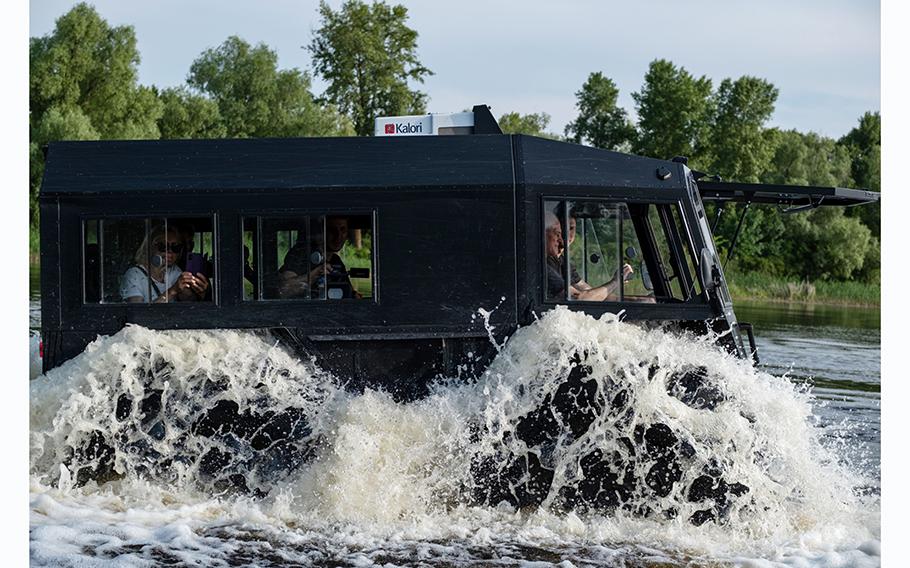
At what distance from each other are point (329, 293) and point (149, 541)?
2.03 metres

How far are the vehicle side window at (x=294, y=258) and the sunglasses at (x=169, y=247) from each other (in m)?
0.49

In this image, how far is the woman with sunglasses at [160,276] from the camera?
841 cm

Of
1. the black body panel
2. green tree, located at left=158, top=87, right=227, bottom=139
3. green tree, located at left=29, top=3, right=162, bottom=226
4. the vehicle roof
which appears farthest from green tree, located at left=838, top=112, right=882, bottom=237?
the black body panel

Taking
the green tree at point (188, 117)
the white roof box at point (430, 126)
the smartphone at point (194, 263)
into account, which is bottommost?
the smartphone at point (194, 263)

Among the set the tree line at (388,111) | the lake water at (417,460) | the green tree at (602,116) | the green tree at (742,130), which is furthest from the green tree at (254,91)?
the lake water at (417,460)

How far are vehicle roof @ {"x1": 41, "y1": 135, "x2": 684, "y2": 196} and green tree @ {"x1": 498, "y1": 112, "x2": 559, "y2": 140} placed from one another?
4468 centimetres

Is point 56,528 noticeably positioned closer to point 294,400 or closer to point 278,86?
point 294,400

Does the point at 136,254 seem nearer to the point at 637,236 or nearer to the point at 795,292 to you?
the point at 637,236

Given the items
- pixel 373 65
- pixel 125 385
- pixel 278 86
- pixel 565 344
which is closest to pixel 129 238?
pixel 125 385

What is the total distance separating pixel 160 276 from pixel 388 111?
37.5m

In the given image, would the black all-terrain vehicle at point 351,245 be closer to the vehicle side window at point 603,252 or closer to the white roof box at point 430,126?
the vehicle side window at point 603,252

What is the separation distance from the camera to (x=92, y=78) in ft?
136

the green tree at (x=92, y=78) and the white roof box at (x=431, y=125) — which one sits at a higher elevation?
the green tree at (x=92, y=78)

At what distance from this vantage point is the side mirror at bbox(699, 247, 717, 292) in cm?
Result: 853
